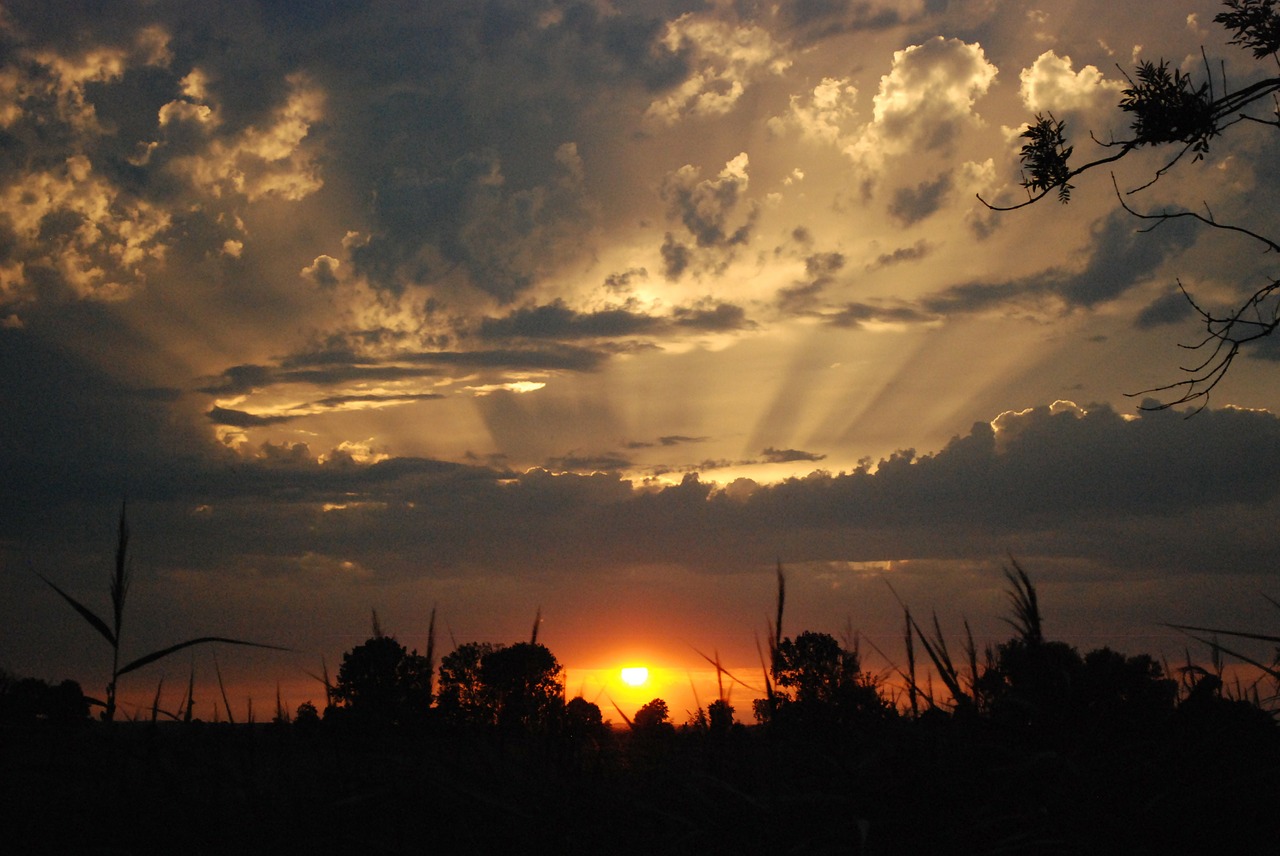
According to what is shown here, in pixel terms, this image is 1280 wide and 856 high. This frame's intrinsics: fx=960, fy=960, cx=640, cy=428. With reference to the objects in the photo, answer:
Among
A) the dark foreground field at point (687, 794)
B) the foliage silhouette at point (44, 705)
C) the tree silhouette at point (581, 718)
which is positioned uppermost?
the foliage silhouette at point (44, 705)

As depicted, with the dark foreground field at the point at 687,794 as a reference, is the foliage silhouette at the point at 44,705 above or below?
above

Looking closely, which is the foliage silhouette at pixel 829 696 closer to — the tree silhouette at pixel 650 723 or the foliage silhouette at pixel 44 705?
the tree silhouette at pixel 650 723

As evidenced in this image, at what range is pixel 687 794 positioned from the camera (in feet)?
18.4

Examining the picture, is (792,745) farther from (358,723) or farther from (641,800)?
(358,723)

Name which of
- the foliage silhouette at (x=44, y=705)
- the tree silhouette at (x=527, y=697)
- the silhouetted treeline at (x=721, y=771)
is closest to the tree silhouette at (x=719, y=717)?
Answer: the silhouetted treeline at (x=721, y=771)

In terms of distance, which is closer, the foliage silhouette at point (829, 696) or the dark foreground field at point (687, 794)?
the dark foreground field at point (687, 794)

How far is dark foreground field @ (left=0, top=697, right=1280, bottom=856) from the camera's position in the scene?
4.58 m

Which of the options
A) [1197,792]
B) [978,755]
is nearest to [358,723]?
[978,755]

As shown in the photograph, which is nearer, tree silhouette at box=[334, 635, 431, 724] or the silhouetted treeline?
the silhouetted treeline

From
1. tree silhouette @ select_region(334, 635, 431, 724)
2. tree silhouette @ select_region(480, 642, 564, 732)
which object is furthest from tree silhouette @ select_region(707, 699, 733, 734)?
tree silhouette @ select_region(334, 635, 431, 724)

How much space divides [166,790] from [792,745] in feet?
12.0

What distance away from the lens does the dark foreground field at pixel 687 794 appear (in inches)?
180

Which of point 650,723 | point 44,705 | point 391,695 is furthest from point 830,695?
point 44,705

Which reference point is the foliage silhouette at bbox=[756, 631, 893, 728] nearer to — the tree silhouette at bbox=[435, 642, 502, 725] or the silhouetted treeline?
the silhouetted treeline
